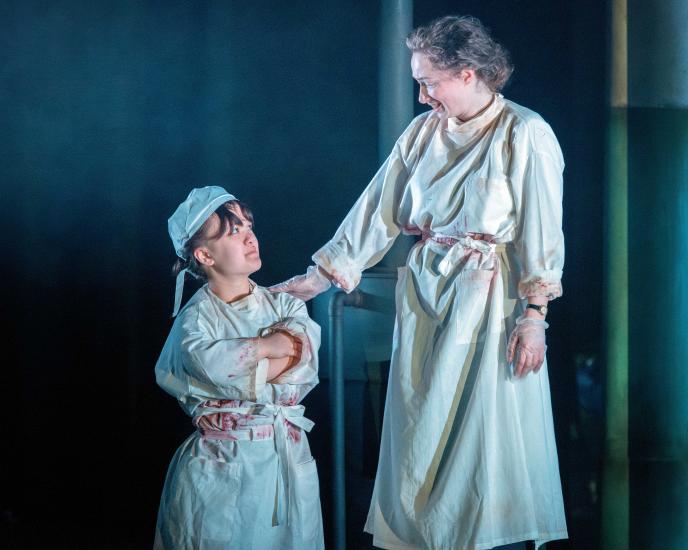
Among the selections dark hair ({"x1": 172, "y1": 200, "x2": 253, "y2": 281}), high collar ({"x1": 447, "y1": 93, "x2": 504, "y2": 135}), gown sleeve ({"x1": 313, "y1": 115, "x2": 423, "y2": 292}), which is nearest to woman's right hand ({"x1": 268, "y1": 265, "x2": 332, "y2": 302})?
gown sleeve ({"x1": 313, "y1": 115, "x2": 423, "y2": 292})

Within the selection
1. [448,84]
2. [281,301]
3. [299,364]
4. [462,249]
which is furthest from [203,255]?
[448,84]

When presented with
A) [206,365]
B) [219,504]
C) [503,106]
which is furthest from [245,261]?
[503,106]

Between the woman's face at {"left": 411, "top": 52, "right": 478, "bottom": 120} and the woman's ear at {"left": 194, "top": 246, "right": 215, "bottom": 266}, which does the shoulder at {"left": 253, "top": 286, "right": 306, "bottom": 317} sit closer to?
the woman's ear at {"left": 194, "top": 246, "right": 215, "bottom": 266}

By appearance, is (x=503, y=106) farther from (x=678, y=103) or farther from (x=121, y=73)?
(x=121, y=73)

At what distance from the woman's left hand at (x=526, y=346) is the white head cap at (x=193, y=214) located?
0.75 metres

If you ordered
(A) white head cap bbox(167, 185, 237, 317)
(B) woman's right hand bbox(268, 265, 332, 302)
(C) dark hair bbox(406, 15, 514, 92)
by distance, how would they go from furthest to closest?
(B) woman's right hand bbox(268, 265, 332, 302), (C) dark hair bbox(406, 15, 514, 92), (A) white head cap bbox(167, 185, 237, 317)

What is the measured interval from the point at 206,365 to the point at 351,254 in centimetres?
60

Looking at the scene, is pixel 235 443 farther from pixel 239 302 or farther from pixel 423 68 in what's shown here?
pixel 423 68

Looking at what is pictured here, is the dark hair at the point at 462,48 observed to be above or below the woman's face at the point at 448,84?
above

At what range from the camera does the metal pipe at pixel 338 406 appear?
2.58 meters

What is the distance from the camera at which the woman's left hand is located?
2107mm

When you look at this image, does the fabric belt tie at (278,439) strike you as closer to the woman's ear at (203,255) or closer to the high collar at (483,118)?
the woman's ear at (203,255)

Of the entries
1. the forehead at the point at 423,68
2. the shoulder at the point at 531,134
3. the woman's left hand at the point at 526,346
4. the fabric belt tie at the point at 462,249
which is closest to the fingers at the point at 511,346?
the woman's left hand at the point at 526,346

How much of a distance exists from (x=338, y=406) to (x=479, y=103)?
942 millimetres
